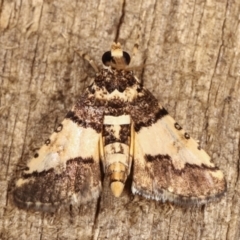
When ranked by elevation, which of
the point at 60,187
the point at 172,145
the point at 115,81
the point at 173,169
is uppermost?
the point at 115,81

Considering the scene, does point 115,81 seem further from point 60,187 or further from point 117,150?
point 60,187

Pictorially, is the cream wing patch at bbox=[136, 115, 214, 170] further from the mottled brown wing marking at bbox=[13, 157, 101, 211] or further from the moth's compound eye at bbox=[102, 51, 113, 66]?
the moth's compound eye at bbox=[102, 51, 113, 66]

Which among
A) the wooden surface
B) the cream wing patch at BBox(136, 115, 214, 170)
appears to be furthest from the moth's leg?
the cream wing patch at BBox(136, 115, 214, 170)

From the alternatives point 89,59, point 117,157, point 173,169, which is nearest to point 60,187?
point 117,157

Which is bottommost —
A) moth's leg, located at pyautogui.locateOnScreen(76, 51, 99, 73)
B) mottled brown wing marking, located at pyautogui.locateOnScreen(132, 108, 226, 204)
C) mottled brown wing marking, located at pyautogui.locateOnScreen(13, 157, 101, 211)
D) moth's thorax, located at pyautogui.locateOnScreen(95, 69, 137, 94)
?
mottled brown wing marking, located at pyautogui.locateOnScreen(13, 157, 101, 211)

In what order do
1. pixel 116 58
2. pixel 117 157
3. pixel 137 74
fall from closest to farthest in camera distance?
pixel 117 157 < pixel 116 58 < pixel 137 74

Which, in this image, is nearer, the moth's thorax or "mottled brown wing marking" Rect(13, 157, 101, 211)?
"mottled brown wing marking" Rect(13, 157, 101, 211)

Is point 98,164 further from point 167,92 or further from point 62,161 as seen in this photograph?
point 167,92
